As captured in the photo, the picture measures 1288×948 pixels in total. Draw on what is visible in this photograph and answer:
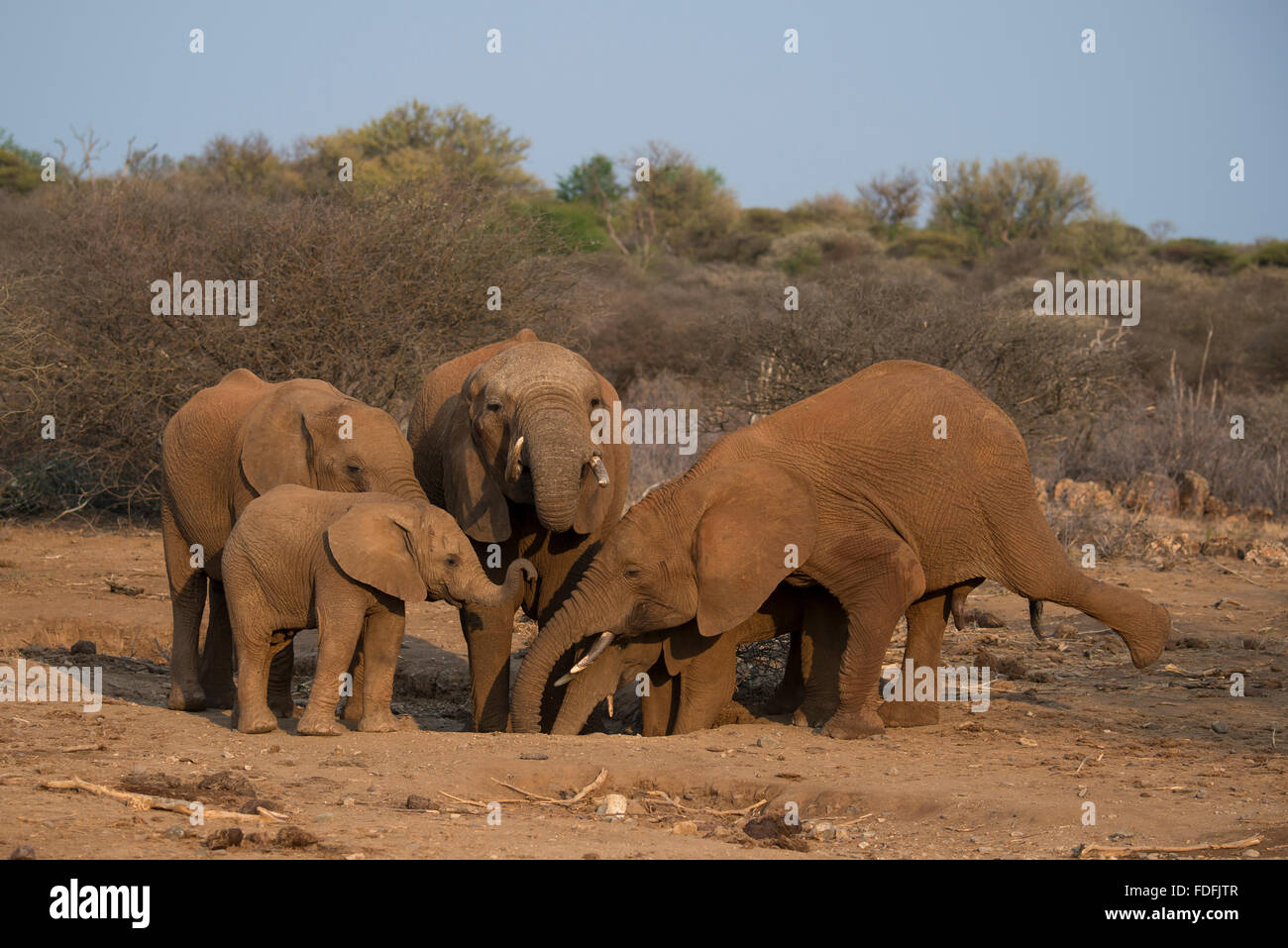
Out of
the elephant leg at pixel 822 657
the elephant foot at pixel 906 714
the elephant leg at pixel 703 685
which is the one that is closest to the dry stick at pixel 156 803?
the elephant leg at pixel 703 685

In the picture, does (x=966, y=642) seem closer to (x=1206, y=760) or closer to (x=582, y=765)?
(x=1206, y=760)

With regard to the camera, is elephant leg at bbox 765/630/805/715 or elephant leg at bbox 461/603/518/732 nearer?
elephant leg at bbox 461/603/518/732

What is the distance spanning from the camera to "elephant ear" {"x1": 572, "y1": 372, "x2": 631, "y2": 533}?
7969mm

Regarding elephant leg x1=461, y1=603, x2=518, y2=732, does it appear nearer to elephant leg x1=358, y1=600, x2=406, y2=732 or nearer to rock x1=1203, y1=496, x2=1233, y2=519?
elephant leg x1=358, y1=600, x2=406, y2=732

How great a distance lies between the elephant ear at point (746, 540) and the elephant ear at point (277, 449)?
212 centimetres

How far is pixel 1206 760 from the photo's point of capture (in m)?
7.32

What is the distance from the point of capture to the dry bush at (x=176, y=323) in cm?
1526

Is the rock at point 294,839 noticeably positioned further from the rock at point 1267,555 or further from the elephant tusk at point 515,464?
the rock at point 1267,555

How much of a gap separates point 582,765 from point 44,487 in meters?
11.1

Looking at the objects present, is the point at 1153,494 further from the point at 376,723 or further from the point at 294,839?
the point at 294,839

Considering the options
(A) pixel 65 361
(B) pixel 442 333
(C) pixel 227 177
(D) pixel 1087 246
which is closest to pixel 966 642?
(B) pixel 442 333

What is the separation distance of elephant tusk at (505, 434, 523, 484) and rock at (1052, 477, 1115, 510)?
9.47 metres

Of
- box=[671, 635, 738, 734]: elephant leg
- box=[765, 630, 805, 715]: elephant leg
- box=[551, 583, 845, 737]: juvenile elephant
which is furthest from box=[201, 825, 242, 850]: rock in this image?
box=[765, 630, 805, 715]: elephant leg

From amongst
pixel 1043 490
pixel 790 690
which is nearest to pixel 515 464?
pixel 790 690
